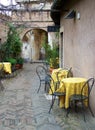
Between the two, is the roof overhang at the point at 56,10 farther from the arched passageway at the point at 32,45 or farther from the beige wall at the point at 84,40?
the arched passageway at the point at 32,45

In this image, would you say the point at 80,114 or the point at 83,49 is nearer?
the point at 80,114

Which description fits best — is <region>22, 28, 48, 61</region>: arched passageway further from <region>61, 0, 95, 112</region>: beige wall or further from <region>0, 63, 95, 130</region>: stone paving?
<region>0, 63, 95, 130</region>: stone paving

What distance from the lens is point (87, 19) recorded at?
6.02 meters

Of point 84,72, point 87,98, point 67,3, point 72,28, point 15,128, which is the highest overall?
point 67,3

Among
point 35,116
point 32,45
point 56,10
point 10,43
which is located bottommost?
point 35,116

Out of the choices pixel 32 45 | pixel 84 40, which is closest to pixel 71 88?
pixel 84 40

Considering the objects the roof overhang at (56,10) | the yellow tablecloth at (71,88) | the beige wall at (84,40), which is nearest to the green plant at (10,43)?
the roof overhang at (56,10)

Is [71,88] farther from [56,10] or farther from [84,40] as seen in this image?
[56,10]

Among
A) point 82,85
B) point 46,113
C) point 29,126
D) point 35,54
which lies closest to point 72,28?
point 82,85

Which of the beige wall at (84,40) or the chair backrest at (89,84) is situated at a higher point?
the beige wall at (84,40)

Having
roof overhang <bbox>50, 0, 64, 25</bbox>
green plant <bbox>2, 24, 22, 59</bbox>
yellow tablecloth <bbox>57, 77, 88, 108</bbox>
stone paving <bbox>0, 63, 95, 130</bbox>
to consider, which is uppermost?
roof overhang <bbox>50, 0, 64, 25</bbox>

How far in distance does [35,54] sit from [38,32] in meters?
2.51

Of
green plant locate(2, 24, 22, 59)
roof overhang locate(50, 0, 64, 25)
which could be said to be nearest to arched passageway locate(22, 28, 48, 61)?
green plant locate(2, 24, 22, 59)

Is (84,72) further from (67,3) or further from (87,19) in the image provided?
(67,3)
